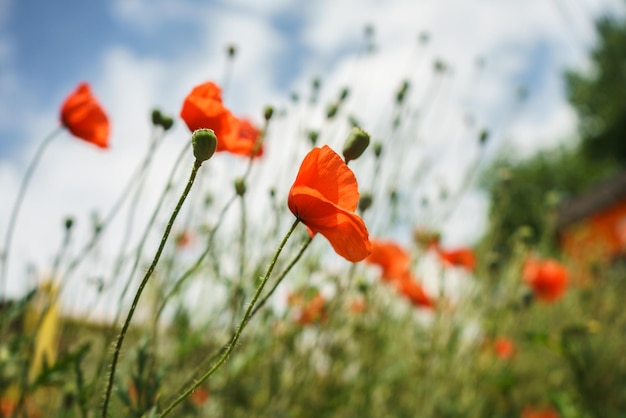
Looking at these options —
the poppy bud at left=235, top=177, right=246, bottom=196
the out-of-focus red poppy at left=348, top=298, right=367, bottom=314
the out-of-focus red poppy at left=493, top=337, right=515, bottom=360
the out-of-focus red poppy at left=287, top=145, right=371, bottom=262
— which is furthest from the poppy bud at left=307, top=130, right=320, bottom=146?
the out-of-focus red poppy at left=493, top=337, right=515, bottom=360

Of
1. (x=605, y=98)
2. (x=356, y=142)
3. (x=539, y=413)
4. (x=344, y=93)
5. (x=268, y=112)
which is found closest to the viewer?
(x=356, y=142)

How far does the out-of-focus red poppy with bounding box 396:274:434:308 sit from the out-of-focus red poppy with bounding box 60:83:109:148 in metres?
1.24

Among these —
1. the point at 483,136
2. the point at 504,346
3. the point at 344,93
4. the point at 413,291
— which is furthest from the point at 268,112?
the point at 504,346

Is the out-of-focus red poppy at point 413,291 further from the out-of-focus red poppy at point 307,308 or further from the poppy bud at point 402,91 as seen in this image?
the poppy bud at point 402,91

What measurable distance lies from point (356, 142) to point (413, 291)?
58.5 inches

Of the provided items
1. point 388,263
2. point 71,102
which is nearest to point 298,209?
point 71,102

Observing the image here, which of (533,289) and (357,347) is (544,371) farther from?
(357,347)

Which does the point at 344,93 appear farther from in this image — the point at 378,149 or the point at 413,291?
the point at 413,291

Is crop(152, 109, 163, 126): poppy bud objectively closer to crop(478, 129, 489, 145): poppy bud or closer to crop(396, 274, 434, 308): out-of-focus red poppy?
crop(478, 129, 489, 145): poppy bud

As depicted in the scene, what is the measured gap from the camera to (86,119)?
65.9 inches

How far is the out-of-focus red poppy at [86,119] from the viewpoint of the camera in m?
1.67

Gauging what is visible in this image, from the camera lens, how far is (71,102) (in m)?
1.70

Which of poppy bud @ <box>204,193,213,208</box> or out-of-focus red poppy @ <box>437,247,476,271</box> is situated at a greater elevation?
out-of-focus red poppy @ <box>437,247,476,271</box>

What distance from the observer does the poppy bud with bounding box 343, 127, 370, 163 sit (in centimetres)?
103
